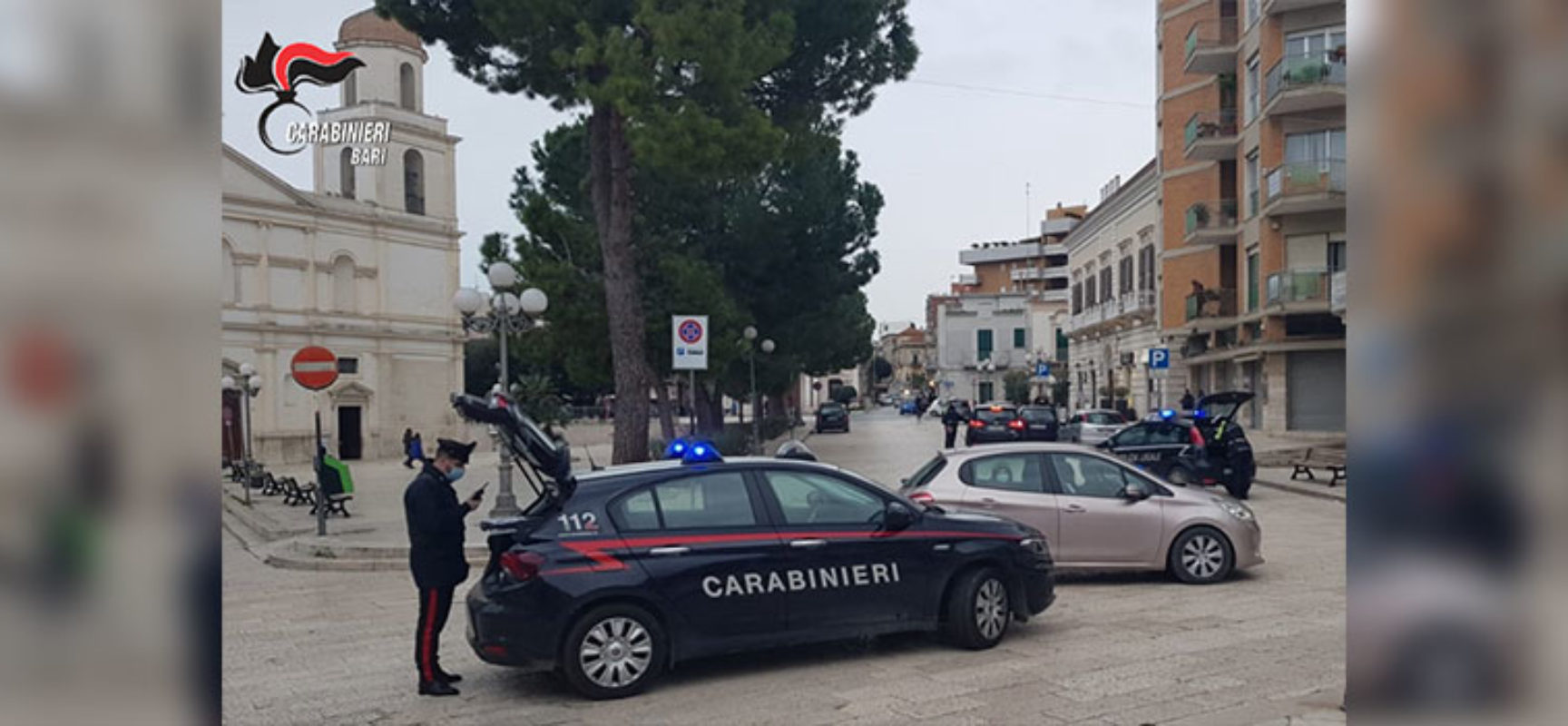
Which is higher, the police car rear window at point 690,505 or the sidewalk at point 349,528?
the police car rear window at point 690,505

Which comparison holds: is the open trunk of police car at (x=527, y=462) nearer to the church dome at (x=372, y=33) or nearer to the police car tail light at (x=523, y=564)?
the police car tail light at (x=523, y=564)

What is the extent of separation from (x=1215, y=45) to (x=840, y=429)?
Result: 26.3 m

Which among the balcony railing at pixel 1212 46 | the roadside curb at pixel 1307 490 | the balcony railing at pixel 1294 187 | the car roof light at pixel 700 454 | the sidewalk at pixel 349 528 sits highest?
the balcony railing at pixel 1212 46

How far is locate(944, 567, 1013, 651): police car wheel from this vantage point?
8.11 metres

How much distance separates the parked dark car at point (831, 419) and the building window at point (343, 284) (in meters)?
22.6

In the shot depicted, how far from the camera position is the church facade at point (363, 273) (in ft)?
139

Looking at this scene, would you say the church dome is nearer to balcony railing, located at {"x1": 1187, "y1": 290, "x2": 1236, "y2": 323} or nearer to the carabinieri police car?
balcony railing, located at {"x1": 1187, "y1": 290, "x2": 1236, "y2": 323}

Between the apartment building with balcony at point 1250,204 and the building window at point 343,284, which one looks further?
the building window at point 343,284

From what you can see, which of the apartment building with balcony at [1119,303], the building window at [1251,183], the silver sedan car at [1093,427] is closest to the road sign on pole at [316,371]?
the silver sedan car at [1093,427]

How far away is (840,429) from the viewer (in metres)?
56.5

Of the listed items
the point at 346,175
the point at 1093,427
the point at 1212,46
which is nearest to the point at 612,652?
the point at 1093,427

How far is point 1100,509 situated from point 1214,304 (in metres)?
31.0
